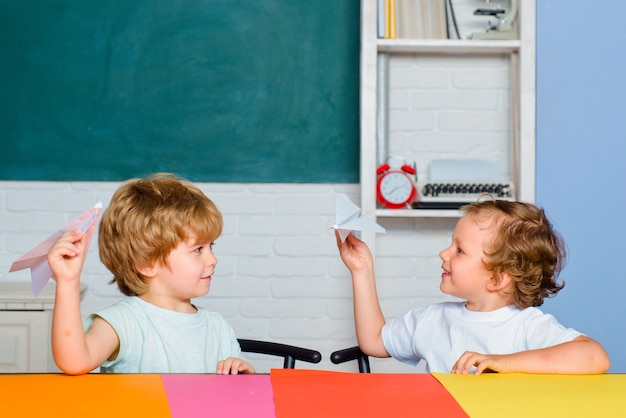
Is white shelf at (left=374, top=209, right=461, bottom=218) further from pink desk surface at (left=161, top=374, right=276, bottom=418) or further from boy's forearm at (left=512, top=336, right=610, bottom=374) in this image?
pink desk surface at (left=161, top=374, right=276, bottom=418)

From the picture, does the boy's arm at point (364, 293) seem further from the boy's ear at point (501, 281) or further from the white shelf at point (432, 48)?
the white shelf at point (432, 48)

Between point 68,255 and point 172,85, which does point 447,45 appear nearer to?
point 172,85

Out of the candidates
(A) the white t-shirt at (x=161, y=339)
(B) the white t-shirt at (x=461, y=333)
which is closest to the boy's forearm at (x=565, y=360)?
(B) the white t-shirt at (x=461, y=333)

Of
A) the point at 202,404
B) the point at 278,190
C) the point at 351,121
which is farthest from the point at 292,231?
the point at 202,404

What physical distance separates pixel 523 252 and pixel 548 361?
39 centimetres

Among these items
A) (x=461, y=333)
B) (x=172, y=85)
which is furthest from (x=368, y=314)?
(x=172, y=85)

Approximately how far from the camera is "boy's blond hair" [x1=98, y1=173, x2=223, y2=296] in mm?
1613

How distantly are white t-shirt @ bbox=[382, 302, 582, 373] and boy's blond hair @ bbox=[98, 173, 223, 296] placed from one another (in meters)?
0.46

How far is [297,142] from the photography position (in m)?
3.06

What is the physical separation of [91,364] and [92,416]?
33 centimetres

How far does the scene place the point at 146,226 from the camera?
1.61 meters

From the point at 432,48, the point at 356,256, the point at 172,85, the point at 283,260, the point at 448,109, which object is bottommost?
the point at 283,260

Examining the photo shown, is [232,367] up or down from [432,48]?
down

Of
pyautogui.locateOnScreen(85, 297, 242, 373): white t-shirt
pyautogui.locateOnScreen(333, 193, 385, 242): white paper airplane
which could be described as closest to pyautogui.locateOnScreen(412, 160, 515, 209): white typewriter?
Result: pyautogui.locateOnScreen(85, 297, 242, 373): white t-shirt
